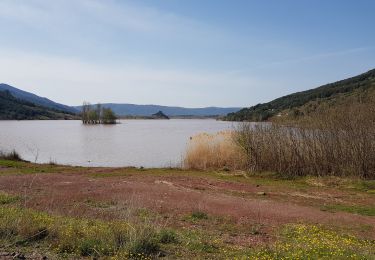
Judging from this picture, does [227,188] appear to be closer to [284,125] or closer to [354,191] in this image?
[354,191]

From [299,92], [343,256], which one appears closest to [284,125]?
[343,256]

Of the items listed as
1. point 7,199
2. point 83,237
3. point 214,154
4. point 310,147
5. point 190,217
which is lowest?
point 190,217

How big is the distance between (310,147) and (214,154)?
5.98 m

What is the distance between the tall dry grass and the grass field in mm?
1050

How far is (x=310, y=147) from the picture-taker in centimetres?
2166

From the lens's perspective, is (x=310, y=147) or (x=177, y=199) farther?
(x=310, y=147)

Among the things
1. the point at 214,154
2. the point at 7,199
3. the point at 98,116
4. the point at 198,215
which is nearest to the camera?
the point at 198,215

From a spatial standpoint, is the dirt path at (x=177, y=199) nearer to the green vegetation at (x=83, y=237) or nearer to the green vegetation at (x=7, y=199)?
the green vegetation at (x=7, y=199)

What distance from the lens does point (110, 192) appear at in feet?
48.9

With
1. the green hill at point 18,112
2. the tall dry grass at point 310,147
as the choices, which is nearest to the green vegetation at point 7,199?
the tall dry grass at point 310,147

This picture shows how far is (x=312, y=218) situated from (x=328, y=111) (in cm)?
1116

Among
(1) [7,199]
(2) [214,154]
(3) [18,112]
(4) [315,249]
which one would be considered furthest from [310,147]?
(3) [18,112]

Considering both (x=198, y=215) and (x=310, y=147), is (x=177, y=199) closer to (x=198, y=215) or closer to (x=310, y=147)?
(x=198, y=215)

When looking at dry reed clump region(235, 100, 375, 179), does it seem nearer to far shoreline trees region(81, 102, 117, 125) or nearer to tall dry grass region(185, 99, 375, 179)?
tall dry grass region(185, 99, 375, 179)
